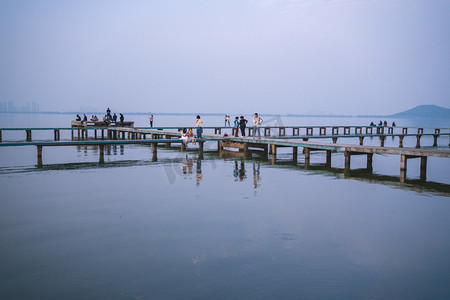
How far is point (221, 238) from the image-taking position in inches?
351

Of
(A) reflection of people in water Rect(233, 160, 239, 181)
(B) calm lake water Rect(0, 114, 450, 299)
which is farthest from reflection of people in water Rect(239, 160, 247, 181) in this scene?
(B) calm lake water Rect(0, 114, 450, 299)

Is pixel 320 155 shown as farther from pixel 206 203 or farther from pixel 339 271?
pixel 339 271

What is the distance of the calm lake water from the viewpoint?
6656mm

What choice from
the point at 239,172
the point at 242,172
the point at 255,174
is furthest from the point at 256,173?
the point at 239,172

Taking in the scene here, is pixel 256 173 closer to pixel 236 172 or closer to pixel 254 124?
pixel 236 172

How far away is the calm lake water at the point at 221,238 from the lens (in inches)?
262

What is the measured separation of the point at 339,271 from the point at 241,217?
151 inches

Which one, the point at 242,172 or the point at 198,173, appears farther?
the point at 242,172

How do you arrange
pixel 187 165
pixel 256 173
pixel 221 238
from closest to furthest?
pixel 221 238
pixel 256 173
pixel 187 165

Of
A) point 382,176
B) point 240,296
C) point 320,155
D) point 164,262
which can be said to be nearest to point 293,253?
point 240,296

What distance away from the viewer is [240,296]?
A: 6344mm

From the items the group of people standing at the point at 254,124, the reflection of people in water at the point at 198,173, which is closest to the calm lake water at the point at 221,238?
the reflection of people in water at the point at 198,173

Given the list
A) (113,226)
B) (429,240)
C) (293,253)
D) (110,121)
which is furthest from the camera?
(110,121)

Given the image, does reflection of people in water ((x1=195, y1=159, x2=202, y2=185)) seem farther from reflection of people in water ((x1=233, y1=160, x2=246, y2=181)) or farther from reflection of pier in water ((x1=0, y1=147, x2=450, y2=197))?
reflection of people in water ((x1=233, y1=160, x2=246, y2=181))
